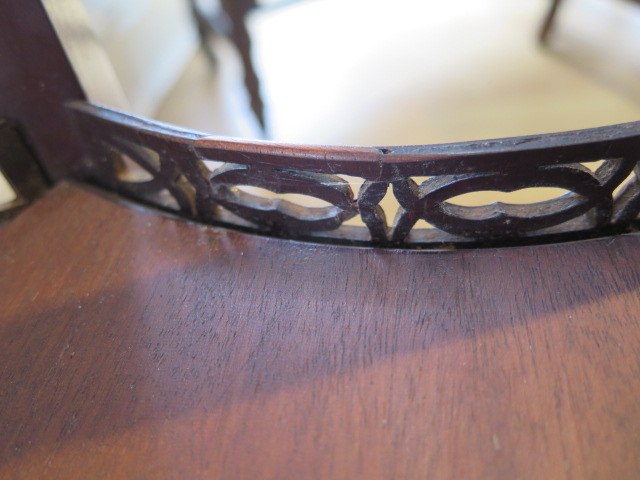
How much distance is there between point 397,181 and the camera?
1.77 ft

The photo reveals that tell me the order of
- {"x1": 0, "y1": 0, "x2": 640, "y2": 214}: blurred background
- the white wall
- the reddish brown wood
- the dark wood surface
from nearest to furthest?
1. the dark wood surface
2. the reddish brown wood
3. the white wall
4. {"x1": 0, "y1": 0, "x2": 640, "y2": 214}: blurred background

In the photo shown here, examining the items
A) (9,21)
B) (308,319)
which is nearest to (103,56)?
(9,21)

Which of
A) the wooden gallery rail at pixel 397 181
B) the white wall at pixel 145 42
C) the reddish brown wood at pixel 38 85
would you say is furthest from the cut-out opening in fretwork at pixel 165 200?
the white wall at pixel 145 42

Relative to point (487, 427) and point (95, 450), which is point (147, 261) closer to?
point (95, 450)

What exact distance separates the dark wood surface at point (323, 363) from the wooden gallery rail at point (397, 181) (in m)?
0.03

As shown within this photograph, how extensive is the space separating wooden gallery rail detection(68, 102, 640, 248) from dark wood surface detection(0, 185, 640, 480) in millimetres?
29

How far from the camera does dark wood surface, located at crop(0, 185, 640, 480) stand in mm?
470

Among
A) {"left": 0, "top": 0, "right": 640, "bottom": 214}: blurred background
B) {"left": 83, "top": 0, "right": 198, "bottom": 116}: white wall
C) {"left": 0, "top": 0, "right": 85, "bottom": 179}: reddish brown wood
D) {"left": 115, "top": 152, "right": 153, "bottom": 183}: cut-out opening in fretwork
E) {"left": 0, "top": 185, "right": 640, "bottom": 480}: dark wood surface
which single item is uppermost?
{"left": 0, "top": 0, "right": 85, "bottom": 179}: reddish brown wood

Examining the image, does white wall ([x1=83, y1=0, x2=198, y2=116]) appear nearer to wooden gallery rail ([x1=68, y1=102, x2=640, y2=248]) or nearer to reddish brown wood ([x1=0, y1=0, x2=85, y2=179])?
reddish brown wood ([x1=0, y1=0, x2=85, y2=179])

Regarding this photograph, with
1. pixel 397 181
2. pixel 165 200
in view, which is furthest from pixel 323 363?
pixel 165 200

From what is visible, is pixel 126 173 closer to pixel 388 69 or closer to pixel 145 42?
Result: pixel 145 42

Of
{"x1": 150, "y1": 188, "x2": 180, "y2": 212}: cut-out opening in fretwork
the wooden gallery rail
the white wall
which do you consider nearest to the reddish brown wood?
the wooden gallery rail

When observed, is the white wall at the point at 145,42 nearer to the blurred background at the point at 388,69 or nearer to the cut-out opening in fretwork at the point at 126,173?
the blurred background at the point at 388,69

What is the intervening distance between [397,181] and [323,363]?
0.68 feet
